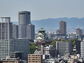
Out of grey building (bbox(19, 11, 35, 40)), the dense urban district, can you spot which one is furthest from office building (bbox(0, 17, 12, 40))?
grey building (bbox(19, 11, 35, 40))

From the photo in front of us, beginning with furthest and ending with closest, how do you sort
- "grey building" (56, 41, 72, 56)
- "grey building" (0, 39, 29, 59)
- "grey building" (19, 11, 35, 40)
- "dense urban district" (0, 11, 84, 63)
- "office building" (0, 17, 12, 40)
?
"grey building" (19, 11, 35, 40)
"office building" (0, 17, 12, 40)
"grey building" (56, 41, 72, 56)
"grey building" (0, 39, 29, 59)
"dense urban district" (0, 11, 84, 63)

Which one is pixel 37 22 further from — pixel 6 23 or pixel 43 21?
pixel 6 23

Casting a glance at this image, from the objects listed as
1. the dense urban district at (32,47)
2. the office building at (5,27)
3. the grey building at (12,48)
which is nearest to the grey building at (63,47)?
the dense urban district at (32,47)

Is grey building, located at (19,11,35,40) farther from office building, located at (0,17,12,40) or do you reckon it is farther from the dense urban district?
office building, located at (0,17,12,40)

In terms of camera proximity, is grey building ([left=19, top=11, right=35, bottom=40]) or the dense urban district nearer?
the dense urban district

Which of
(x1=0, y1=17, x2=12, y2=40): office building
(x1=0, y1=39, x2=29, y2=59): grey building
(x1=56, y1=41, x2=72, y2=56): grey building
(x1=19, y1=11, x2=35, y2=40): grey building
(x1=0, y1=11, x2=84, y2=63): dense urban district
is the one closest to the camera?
(x1=0, y1=11, x2=84, y2=63): dense urban district

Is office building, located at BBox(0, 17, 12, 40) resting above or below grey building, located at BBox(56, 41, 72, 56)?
above

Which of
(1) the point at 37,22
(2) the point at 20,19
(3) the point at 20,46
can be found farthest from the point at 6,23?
(1) the point at 37,22

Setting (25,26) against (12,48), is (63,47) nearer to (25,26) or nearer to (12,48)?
(12,48)

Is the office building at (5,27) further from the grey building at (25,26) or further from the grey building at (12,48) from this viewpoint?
the grey building at (25,26)
